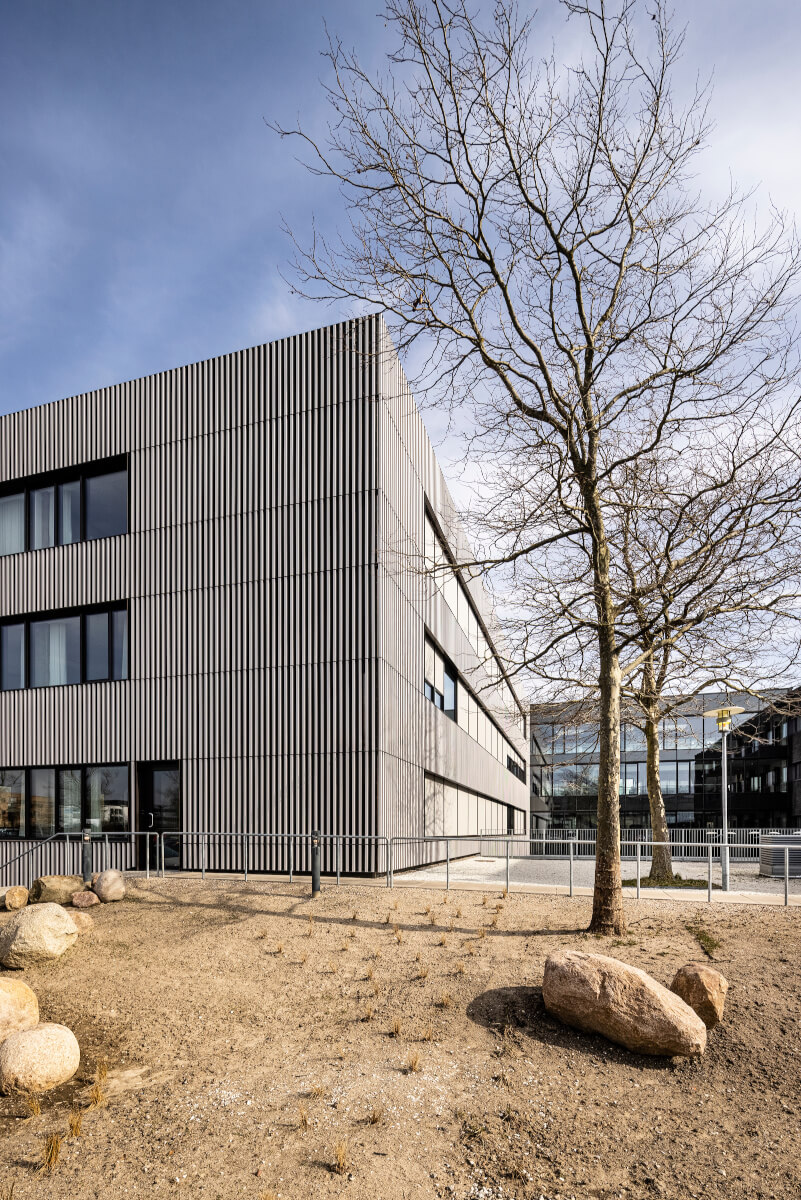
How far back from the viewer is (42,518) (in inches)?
831

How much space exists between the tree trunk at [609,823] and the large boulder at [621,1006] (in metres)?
2.75

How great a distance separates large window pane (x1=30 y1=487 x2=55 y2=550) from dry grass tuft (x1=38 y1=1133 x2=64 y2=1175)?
16904 millimetres

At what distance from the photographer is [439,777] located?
23.3m

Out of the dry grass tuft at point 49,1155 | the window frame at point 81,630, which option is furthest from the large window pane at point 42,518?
the dry grass tuft at point 49,1155

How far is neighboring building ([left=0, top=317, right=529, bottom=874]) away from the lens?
16875 millimetres

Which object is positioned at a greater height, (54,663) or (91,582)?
(91,582)

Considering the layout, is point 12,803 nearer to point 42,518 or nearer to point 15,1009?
point 42,518

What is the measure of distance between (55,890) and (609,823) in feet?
29.6

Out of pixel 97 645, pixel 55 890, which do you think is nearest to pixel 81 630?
pixel 97 645

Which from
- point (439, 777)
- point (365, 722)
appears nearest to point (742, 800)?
point (439, 777)

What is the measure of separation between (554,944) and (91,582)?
565 inches

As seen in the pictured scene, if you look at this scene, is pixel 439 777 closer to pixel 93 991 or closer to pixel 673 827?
pixel 93 991

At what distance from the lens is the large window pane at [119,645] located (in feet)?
63.2

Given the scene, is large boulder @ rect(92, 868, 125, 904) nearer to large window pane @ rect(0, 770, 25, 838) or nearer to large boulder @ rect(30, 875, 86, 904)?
large boulder @ rect(30, 875, 86, 904)
